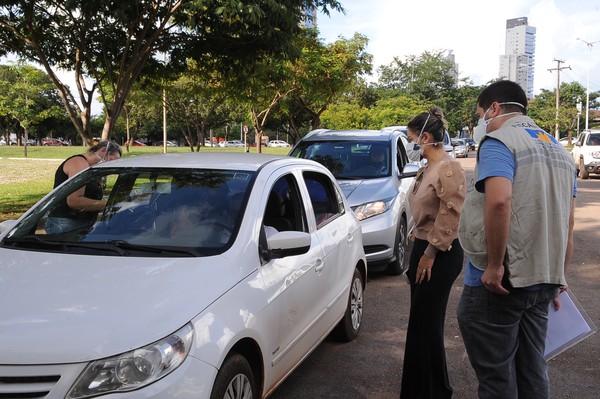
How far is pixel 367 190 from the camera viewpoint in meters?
7.55

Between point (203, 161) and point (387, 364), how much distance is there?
2.13 metres

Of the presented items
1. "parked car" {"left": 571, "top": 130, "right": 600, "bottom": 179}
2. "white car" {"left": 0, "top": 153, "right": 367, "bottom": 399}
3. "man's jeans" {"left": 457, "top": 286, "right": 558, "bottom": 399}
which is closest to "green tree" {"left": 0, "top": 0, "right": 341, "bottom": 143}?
"white car" {"left": 0, "top": 153, "right": 367, "bottom": 399}

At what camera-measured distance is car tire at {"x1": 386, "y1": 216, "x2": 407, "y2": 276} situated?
7398 mm

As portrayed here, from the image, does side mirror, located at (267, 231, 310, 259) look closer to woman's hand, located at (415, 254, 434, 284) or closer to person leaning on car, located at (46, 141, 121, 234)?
woman's hand, located at (415, 254, 434, 284)

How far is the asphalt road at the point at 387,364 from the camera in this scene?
4.07 m

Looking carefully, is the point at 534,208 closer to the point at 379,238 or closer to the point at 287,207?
the point at 287,207

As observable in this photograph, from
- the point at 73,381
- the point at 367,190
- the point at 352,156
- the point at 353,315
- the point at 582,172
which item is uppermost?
the point at 352,156

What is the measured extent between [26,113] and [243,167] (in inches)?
1592

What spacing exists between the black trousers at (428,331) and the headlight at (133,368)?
168 cm

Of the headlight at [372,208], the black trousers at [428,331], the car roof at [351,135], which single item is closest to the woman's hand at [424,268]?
the black trousers at [428,331]

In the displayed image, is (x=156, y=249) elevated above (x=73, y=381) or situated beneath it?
elevated above

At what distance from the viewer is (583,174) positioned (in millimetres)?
23219

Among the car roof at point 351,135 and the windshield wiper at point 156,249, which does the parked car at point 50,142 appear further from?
the windshield wiper at point 156,249

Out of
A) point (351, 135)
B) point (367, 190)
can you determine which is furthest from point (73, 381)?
point (351, 135)
